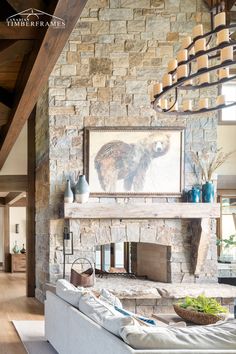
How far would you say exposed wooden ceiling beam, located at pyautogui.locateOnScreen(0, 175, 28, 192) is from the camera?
440 inches

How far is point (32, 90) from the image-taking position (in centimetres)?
412

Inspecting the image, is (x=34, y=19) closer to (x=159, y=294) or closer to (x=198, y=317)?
(x=198, y=317)

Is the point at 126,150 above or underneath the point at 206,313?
above

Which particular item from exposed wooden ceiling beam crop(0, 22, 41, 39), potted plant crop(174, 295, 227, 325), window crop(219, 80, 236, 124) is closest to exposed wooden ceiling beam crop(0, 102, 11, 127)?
exposed wooden ceiling beam crop(0, 22, 41, 39)

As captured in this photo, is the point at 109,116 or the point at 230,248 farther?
the point at 230,248

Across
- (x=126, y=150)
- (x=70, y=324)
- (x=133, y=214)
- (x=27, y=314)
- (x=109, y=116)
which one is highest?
(x=109, y=116)

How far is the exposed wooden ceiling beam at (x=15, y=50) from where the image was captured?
11.0 feet

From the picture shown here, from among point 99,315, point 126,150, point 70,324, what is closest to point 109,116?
point 126,150

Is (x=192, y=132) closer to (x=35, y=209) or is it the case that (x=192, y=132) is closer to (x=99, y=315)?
(x=35, y=209)

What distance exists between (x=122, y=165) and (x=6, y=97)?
162 inches

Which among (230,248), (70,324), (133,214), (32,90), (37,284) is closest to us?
(32,90)

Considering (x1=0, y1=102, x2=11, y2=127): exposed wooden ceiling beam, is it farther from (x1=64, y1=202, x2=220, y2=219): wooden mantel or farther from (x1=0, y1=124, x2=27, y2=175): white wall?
(x1=0, y1=124, x2=27, y2=175): white wall

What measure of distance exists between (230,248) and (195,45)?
760 cm

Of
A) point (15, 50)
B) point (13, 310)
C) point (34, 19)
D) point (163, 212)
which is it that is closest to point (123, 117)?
point (163, 212)
